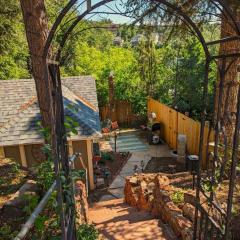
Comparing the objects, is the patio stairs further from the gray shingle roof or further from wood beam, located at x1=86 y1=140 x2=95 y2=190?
wood beam, located at x1=86 y1=140 x2=95 y2=190

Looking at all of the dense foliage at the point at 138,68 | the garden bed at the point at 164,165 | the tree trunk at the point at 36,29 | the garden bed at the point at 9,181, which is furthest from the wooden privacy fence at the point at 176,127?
the tree trunk at the point at 36,29

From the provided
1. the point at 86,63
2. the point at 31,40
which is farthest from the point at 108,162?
the point at 86,63

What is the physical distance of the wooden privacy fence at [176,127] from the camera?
9414 mm

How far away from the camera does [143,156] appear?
10945 mm

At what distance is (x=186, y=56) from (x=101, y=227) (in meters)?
10.0

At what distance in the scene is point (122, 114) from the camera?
15664 mm

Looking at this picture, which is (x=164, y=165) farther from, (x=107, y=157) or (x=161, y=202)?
(x=161, y=202)

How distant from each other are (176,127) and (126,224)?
23.1 ft

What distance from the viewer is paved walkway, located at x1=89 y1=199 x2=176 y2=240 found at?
157 inches

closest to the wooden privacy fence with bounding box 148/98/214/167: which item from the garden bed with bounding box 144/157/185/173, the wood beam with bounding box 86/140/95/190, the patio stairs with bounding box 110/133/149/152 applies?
the garden bed with bounding box 144/157/185/173

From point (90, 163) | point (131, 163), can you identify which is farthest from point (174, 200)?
point (131, 163)

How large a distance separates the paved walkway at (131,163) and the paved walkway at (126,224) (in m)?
1.51

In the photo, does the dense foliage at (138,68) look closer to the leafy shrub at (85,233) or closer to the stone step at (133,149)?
the stone step at (133,149)

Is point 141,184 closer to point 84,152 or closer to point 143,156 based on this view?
point 84,152
